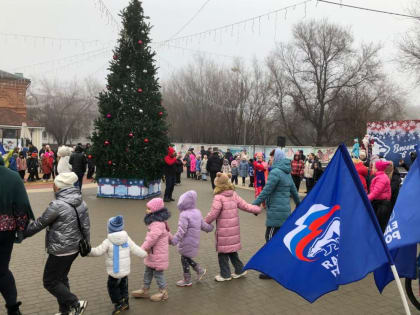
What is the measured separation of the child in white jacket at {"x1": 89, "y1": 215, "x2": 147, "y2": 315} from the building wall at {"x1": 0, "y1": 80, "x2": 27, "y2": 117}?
135ft

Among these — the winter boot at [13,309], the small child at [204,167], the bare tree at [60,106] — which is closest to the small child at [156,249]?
the winter boot at [13,309]

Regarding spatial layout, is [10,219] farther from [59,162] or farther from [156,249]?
[59,162]

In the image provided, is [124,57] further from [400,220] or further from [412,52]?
[412,52]

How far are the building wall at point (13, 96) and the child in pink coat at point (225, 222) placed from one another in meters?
40.6

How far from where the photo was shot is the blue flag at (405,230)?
3.57 metres

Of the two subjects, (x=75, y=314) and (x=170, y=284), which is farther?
(x=170, y=284)

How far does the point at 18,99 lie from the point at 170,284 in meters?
41.6

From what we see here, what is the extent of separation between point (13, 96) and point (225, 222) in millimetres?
41915

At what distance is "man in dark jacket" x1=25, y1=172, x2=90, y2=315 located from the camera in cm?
406

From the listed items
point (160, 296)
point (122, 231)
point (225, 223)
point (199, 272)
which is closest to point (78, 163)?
point (199, 272)

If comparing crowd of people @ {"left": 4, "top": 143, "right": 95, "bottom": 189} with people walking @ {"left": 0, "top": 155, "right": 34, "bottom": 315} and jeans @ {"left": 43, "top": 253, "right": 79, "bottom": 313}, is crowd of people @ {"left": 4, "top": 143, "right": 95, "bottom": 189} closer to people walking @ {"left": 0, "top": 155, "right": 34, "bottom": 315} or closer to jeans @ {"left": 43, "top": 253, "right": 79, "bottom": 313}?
people walking @ {"left": 0, "top": 155, "right": 34, "bottom": 315}

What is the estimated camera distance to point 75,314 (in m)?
4.17

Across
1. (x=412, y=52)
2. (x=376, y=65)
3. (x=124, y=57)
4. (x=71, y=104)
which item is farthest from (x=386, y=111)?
(x=71, y=104)

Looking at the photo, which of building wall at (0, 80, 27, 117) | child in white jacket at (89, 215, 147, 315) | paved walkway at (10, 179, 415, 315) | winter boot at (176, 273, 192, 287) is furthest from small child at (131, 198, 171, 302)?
building wall at (0, 80, 27, 117)
